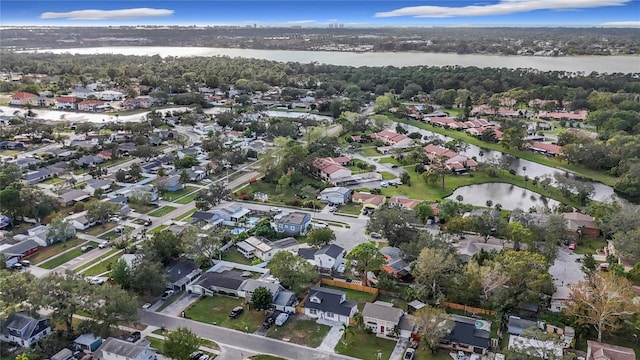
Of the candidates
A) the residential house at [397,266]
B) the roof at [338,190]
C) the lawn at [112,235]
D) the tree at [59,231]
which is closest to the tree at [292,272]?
the residential house at [397,266]

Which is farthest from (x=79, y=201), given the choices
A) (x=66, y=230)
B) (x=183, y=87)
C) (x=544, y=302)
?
(x=183, y=87)

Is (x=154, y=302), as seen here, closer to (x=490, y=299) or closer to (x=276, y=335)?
(x=276, y=335)

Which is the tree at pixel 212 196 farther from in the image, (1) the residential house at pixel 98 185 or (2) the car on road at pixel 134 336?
(2) the car on road at pixel 134 336

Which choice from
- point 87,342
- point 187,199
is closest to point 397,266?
point 87,342

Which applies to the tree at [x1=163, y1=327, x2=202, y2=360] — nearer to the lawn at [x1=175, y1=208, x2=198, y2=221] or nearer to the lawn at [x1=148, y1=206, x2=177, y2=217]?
the lawn at [x1=175, y1=208, x2=198, y2=221]

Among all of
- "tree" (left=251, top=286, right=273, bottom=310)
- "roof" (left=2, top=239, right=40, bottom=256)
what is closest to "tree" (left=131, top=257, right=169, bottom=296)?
"tree" (left=251, top=286, right=273, bottom=310)
